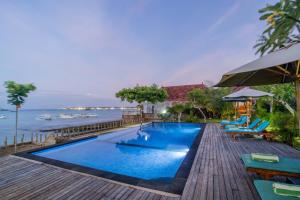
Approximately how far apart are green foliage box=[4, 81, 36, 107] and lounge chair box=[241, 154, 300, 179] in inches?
375

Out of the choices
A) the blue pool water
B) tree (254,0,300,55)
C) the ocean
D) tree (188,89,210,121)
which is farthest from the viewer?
the ocean

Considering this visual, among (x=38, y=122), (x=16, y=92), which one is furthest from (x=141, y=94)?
(x=38, y=122)

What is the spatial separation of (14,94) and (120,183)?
Answer: 25.2ft

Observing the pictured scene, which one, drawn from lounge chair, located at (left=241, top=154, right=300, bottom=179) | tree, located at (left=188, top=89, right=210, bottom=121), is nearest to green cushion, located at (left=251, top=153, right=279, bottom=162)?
lounge chair, located at (left=241, top=154, right=300, bottom=179)

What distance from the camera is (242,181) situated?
10.9 feet

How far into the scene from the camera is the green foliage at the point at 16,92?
7.71m

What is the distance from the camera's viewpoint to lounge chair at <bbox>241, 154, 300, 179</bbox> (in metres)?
2.83

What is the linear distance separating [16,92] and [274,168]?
10.1 meters

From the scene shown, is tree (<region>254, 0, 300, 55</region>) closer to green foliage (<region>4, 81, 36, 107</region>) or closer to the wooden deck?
the wooden deck

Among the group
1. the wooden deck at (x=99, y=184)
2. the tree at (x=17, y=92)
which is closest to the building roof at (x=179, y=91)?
the tree at (x=17, y=92)

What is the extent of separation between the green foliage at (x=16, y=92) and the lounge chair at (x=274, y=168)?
9.52 metres

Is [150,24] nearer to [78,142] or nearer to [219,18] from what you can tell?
[219,18]

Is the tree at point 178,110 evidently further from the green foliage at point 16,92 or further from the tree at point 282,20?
the green foliage at point 16,92

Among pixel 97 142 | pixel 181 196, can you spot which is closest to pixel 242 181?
pixel 181 196
